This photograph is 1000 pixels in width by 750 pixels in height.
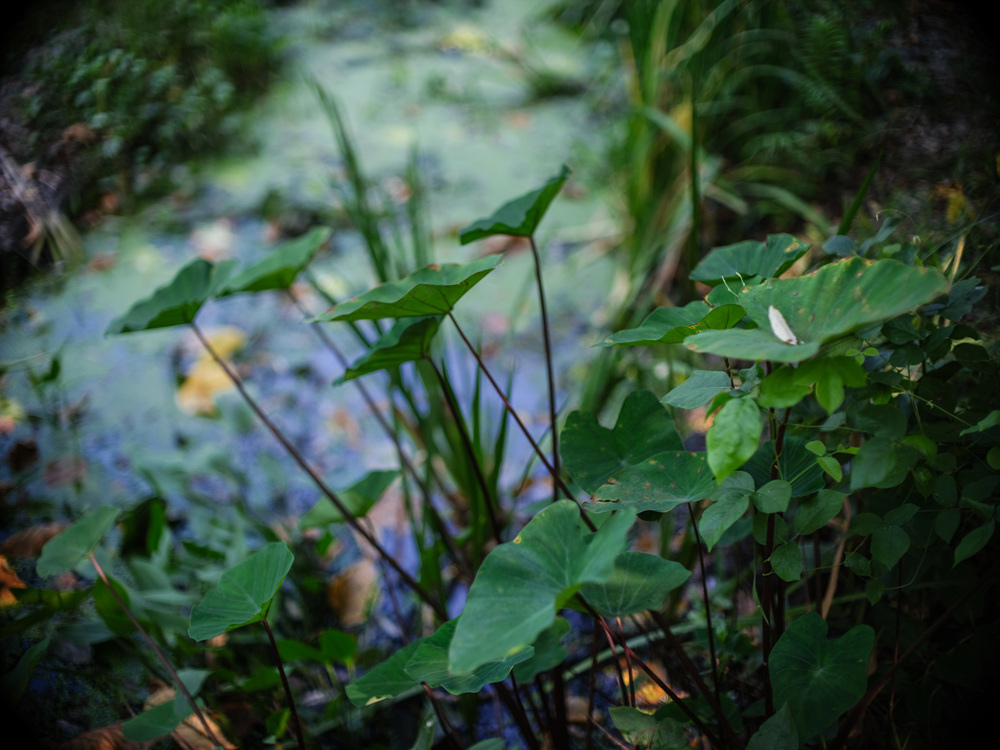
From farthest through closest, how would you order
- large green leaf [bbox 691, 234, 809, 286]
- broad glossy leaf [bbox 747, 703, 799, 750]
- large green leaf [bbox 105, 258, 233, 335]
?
large green leaf [bbox 105, 258, 233, 335], large green leaf [bbox 691, 234, 809, 286], broad glossy leaf [bbox 747, 703, 799, 750]

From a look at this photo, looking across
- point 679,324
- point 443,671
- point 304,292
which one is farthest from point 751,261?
point 304,292

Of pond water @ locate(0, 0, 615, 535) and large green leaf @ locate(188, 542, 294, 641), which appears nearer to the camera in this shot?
large green leaf @ locate(188, 542, 294, 641)

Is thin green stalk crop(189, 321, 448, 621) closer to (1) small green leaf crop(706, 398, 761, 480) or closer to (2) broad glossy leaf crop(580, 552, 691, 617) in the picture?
(2) broad glossy leaf crop(580, 552, 691, 617)

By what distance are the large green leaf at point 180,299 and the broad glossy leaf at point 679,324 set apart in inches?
26.5

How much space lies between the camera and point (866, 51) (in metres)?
1.41

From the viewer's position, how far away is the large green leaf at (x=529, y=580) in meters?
0.42

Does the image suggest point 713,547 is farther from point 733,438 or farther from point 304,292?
point 304,292

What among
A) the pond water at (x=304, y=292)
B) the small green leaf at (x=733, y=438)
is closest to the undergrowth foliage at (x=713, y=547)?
the small green leaf at (x=733, y=438)

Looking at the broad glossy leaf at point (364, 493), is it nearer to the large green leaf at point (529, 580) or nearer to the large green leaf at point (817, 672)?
the large green leaf at point (529, 580)

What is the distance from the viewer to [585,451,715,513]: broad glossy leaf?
0.57m

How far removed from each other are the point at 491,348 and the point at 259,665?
3.32ft

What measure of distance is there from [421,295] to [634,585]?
1.23ft

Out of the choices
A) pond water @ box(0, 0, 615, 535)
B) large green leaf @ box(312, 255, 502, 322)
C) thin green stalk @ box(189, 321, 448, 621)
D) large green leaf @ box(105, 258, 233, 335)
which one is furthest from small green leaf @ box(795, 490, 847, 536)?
large green leaf @ box(105, 258, 233, 335)

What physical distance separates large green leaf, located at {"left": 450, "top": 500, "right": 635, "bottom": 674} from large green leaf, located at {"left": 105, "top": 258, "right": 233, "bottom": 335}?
67 centimetres
